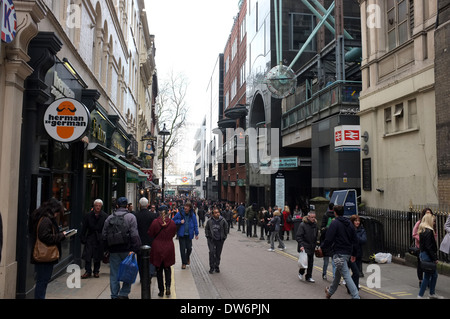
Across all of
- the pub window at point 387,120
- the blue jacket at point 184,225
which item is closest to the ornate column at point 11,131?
the blue jacket at point 184,225

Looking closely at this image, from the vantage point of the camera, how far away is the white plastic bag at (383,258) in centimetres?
1173

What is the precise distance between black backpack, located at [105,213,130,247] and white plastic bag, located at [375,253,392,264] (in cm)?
839

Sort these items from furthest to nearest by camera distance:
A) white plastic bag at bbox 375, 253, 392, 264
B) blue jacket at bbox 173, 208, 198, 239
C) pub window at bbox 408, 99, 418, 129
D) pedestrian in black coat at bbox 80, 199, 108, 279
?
pub window at bbox 408, 99, 418, 129 → white plastic bag at bbox 375, 253, 392, 264 → blue jacket at bbox 173, 208, 198, 239 → pedestrian in black coat at bbox 80, 199, 108, 279

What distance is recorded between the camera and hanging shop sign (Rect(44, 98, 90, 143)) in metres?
7.48

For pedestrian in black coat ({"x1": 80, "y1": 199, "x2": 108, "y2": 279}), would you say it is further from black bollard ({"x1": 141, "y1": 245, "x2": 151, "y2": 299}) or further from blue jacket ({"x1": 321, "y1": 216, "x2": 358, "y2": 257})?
blue jacket ({"x1": 321, "y1": 216, "x2": 358, "y2": 257})

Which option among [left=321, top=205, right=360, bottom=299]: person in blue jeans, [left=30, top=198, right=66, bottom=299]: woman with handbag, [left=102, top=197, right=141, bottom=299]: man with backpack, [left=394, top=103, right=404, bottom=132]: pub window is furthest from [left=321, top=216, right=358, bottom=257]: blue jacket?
[left=394, top=103, right=404, bottom=132]: pub window

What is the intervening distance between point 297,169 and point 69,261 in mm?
23139

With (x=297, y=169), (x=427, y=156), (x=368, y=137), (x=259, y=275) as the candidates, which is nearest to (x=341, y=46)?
(x=368, y=137)

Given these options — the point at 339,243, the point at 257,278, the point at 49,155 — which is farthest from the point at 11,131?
the point at 257,278

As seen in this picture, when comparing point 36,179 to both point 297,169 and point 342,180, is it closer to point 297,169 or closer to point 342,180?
point 342,180

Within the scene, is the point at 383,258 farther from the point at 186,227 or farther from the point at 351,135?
the point at 351,135

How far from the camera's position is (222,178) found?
189 ft

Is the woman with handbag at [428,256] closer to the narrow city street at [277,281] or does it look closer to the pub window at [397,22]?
the narrow city street at [277,281]

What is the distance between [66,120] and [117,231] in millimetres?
2664
